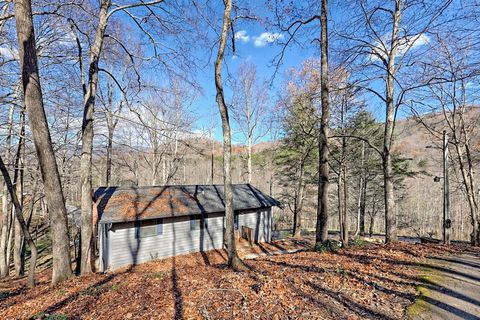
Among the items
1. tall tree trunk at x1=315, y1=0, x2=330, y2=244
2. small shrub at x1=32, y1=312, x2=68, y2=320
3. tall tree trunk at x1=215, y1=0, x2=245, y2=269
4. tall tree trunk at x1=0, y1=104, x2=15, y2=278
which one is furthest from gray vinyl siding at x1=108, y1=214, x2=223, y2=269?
tall tree trunk at x1=315, y1=0, x2=330, y2=244

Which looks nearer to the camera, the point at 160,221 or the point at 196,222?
the point at 160,221

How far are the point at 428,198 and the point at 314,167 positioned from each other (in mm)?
34758

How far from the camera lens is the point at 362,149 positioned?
19328mm

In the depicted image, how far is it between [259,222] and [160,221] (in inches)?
280

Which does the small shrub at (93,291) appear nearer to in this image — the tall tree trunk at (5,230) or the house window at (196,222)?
the house window at (196,222)

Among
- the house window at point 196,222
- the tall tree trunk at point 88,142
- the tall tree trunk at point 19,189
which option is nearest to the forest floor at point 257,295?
the tall tree trunk at point 88,142

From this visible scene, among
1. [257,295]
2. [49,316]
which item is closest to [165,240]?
[49,316]

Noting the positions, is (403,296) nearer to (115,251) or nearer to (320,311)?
(320,311)

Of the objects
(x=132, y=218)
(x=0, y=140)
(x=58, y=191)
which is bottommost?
(x=132, y=218)

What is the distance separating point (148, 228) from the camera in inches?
472

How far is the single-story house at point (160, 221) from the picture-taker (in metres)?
10.9

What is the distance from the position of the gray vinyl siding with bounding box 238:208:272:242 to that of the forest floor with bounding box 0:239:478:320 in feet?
32.7

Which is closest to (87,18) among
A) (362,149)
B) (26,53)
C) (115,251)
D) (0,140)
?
(26,53)

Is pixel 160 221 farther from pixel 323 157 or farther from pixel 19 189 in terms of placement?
pixel 323 157
